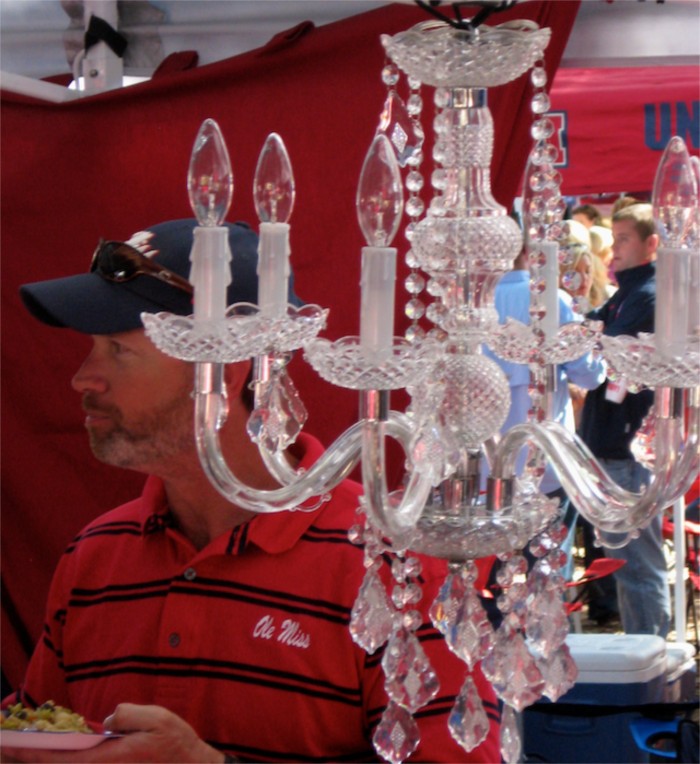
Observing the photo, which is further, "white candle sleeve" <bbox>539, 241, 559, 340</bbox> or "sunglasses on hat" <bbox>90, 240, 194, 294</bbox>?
"sunglasses on hat" <bbox>90, 240, 194, 294</bbox>

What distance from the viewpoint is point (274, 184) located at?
67cm

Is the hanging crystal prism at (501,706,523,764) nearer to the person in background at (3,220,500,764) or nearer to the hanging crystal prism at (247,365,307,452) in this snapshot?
the hanging crystal prism at (247,365,307,452)

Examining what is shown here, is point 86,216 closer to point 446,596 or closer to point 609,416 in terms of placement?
point 609,416

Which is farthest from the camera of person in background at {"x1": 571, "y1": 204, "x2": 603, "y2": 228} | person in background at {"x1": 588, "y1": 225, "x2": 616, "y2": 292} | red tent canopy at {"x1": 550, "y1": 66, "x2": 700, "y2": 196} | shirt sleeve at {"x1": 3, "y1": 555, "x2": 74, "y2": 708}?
person in background at {"x1": 571, "y1": 204, "x2": 603, "y2": 228}

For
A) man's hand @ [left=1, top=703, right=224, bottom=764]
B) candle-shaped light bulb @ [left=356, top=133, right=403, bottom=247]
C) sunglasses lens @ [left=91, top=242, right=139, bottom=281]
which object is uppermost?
sunglasses lens @ [left=91, top=242, right=139, bottom=281]

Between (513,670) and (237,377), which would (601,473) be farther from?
(237,377)

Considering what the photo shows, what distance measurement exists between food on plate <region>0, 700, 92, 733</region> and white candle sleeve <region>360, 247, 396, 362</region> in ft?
2.45

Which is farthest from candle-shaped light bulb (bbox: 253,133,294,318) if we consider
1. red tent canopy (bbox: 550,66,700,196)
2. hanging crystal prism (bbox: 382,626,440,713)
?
red tent canopy (bbox: 550,66,700,196)

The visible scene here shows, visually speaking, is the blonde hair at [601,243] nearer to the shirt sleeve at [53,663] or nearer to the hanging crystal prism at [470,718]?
the shirt sleeve at [53,663]

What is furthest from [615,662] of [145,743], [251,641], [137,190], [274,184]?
[274,184]

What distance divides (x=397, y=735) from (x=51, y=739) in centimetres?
55

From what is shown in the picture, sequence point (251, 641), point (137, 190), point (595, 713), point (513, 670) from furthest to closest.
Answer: point (137, 190) < point (595, 713) < point (251, 641) < point (513, 670)

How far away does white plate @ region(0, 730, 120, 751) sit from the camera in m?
1.16

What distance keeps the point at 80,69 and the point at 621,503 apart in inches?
85.0
